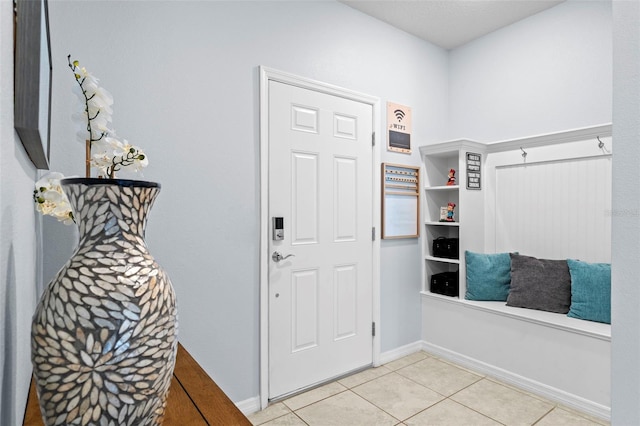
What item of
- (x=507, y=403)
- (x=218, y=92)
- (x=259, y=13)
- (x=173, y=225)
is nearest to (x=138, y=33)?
(x=218, y=92)

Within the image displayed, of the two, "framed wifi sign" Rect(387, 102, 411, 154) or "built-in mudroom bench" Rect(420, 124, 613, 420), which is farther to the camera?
"framed wifi sign" Rect(387, 102, 411, 154)

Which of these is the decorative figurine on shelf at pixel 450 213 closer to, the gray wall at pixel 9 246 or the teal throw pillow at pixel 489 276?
the teal throw pillow at pixel 489 276

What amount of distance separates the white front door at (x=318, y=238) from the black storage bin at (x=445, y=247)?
78 centimetres

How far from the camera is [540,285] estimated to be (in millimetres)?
2719

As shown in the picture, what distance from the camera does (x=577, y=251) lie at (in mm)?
2729

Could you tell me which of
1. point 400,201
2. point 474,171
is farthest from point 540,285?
point 400,201

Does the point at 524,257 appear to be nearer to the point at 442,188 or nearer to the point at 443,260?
the point at 443,260

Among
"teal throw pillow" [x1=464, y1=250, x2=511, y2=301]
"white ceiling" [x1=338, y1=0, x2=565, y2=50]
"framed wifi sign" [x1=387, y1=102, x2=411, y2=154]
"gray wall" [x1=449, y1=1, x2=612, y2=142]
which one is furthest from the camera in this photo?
"framed wifi sign" [x1=387, y1=102, x2=411, y2=154]

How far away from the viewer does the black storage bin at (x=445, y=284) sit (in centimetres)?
314

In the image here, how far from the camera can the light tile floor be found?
218cm

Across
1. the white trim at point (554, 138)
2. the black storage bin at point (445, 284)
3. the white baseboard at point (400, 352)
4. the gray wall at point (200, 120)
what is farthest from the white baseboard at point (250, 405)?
the white trim at point (554, 138)

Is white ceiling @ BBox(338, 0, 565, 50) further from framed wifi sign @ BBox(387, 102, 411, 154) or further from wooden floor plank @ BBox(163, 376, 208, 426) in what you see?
wooden floor plank @ BBox(163, 376, 208, 426)

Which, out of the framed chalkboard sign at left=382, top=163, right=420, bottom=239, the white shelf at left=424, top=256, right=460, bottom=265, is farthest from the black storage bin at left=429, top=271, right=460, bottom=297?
the framed chalkboard sign at left=382, top=163, right=420, bottom=239

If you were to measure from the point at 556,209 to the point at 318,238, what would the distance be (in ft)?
6.34
